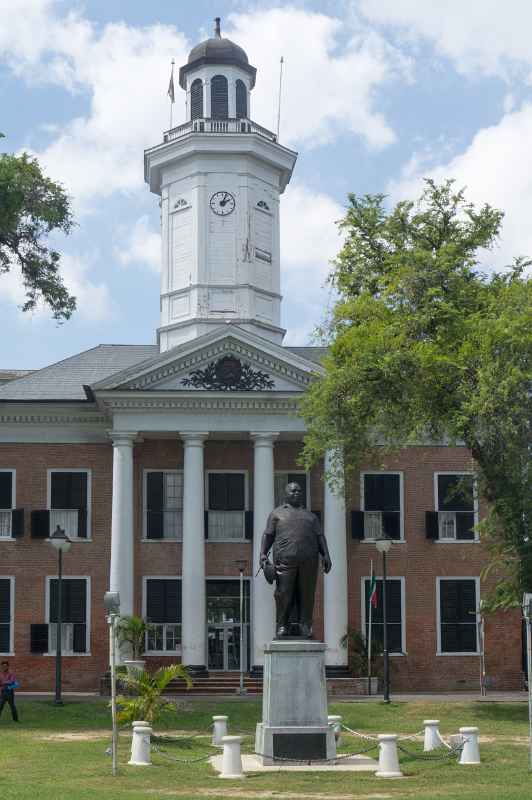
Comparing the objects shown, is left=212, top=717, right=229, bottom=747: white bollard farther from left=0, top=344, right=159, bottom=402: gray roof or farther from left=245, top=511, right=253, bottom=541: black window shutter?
left=0, top=344, right=159, bottom=402: gray roof

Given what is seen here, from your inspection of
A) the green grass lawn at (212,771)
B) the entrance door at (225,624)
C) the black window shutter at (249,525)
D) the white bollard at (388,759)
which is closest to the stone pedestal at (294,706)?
the green grass lawn at (212,771)

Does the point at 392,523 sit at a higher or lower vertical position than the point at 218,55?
lower

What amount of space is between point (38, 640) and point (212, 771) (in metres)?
20.3

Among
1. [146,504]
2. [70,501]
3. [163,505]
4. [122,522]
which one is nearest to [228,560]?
[163,505]

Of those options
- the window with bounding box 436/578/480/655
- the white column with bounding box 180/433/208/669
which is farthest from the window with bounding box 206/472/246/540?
the window with bounding box 436/578/480/655

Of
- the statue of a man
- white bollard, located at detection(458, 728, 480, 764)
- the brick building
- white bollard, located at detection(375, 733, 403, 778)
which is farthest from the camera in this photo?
the brick building

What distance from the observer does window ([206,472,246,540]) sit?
40.9m

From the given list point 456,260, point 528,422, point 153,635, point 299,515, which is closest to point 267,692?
point 299,515

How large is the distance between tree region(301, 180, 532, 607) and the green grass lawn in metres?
3.88

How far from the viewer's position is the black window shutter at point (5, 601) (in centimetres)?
4000

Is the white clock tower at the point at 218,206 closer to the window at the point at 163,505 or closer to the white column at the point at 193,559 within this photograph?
the window at the point at 163,505

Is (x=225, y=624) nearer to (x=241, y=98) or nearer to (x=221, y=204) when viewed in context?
(x=221, y=204)

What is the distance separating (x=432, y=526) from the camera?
4084 cm

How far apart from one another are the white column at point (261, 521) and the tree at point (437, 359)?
21.2 ft
